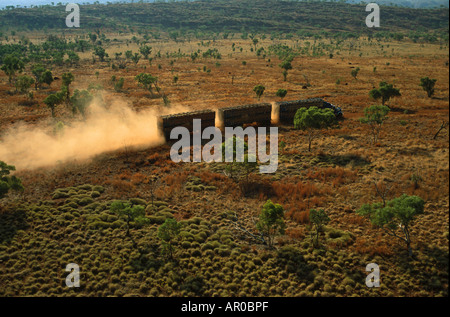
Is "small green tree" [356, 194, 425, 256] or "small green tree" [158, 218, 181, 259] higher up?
"small green tree" [356, 194, 425, 256]

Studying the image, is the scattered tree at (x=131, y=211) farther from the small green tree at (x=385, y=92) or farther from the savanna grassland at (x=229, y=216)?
the small green tree at (x=385, y=92)

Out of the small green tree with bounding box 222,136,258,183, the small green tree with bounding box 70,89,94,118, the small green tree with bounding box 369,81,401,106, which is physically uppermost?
the small green tree with bounding box 369,81,401,106

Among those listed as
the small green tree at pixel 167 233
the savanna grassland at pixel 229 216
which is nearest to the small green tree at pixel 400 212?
the savanna grassland at pixel 229 216

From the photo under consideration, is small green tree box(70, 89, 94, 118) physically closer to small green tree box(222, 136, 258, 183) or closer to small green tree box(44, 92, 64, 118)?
small green tree box(44, 92, 64, 118)

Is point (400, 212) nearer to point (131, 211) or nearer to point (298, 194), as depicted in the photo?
point (298, 194)

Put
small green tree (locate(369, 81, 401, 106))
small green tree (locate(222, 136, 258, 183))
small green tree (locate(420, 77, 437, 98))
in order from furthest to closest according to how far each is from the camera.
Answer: small green tree (locate(420, 77, 437, 98))
small green tree (locate(369, 81, 401, 106))
small green tree (locate(222, 136, 258, 183))

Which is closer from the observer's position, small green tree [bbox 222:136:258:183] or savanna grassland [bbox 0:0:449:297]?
savanna grassland [bbox 0:0:449:297]

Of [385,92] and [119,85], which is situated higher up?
[119,85]

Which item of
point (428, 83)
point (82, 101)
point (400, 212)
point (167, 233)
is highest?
point (428, 83)

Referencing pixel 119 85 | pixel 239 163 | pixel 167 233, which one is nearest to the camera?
pixel 167 233

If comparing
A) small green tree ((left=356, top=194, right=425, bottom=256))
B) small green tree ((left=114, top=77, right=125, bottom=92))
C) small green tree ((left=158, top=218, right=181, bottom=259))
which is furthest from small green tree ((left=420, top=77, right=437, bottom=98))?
small green tree ((left=114, top=77, right=125, bottom=92))

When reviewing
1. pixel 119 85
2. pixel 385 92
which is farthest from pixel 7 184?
pixel 385 92
